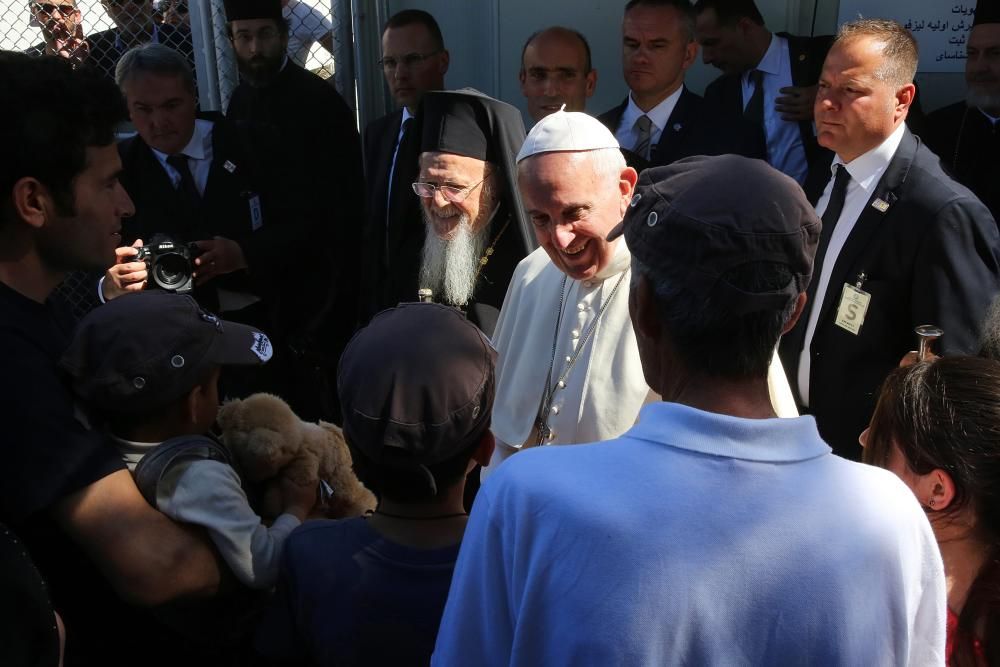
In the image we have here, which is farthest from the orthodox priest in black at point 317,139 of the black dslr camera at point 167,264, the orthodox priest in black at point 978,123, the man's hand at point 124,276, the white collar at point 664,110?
the orthodox priest in black at point 978,123

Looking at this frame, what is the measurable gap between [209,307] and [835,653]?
3544mm

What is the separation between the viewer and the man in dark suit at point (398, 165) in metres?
3.93

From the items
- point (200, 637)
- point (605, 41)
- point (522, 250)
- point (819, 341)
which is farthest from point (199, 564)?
point (605, 41)

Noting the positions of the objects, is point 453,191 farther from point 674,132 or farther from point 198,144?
point 198,144

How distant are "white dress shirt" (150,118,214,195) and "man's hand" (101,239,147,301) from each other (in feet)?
2.76

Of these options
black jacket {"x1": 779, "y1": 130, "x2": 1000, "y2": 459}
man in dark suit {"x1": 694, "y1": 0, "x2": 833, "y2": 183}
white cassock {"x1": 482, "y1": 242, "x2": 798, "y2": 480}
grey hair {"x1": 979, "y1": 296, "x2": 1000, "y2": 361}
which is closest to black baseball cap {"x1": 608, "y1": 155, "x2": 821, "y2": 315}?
white cassock {"x1": 482, "y1": 242, "x2": 798, "y2": 480}

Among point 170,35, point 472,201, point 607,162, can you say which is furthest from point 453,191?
point 170,35

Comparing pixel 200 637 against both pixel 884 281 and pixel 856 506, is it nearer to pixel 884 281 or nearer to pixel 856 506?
pixel 856 506

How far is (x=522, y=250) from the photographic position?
3.46 m

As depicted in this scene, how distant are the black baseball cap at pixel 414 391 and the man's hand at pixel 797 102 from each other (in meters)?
3.36

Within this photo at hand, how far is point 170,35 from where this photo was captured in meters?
5.33

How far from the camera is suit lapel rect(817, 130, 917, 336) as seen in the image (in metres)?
3.24

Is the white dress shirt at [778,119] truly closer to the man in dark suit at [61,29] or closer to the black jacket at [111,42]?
the black jacket at [111,42]

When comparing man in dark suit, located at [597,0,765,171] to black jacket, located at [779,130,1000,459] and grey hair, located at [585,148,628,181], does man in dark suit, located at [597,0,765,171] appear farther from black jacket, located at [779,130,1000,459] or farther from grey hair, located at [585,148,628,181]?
grey hair, located at [585,148,628,181]
